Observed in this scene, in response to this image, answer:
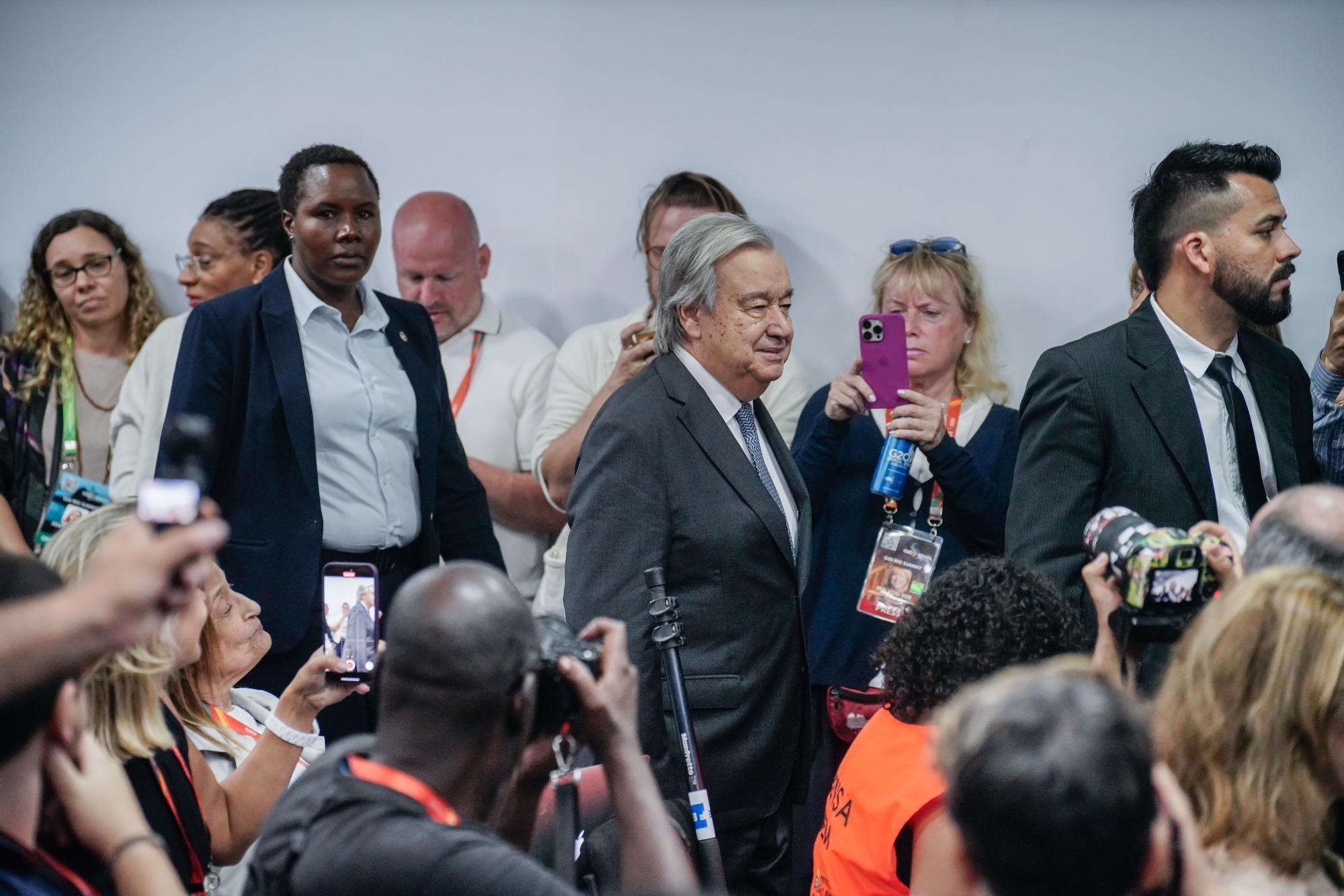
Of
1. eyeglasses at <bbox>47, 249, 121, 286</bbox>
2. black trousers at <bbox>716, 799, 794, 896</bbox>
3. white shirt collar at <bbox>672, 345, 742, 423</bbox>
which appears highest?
eyeglasses at <bbox>47, 249, 121, 286</bbox>

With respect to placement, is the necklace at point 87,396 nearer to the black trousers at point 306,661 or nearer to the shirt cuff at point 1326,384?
the black trousers at point 306,661

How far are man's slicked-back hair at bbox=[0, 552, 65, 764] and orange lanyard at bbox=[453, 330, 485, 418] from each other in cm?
273

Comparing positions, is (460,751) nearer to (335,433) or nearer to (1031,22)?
(335,433)

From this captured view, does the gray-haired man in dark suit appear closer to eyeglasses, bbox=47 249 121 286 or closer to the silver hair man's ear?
the silver hair man's ear

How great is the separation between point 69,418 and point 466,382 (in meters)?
1.20

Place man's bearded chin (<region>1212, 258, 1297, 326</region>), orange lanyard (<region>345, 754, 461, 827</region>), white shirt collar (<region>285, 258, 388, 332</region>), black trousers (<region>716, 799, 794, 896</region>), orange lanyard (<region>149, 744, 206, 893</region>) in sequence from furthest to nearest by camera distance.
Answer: white shirt collar (<region>285, 258, 388, 332</region>)
man's bearded chin (<region>1212, 258, 1297, 326</region>)
black trousers (<region>716, 799, 794, 896</region>)
orange lanyard (<region>149, 744, 206, 893</region>)
orange lanyard (<region>345, 754, 461, 827</region>)

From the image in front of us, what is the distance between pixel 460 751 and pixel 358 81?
3.52 meters

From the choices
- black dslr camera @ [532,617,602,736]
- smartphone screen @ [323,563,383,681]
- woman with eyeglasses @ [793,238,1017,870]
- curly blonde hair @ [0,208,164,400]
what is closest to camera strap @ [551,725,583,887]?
black dslr camera @ [532,617,602,736]

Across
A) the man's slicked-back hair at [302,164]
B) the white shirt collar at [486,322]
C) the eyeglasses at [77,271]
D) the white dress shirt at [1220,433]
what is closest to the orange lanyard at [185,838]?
the man's slicked-back hair at [302,164]

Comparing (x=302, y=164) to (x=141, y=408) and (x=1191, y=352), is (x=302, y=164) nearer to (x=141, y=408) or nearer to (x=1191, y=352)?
(x=141, y=408)

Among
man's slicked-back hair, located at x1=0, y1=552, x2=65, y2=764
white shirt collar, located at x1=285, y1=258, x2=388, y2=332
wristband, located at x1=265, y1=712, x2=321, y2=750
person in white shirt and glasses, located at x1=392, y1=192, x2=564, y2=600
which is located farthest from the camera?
person in white shirt and glasses, located at x1=392, y1=192, x2=564, y2=600

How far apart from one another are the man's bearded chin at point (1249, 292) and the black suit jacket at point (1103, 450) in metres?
0.15

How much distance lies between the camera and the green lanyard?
418 centimetres

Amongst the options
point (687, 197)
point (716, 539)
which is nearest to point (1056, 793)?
point (716, 539)
